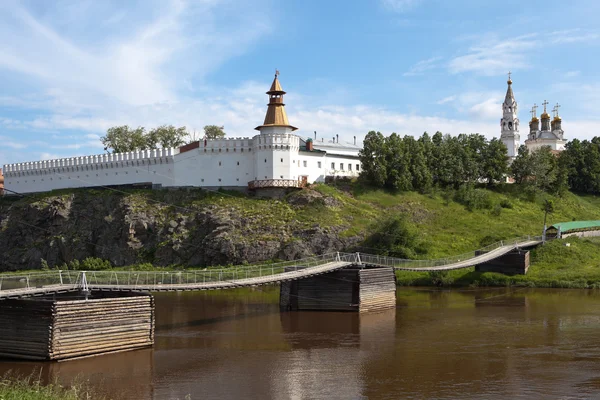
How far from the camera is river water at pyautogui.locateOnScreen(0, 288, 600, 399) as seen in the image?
24531 mm

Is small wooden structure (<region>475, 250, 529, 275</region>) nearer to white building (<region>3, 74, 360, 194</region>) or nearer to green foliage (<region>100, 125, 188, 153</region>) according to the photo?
white building (<region>3, 74, 360, 194</region>)

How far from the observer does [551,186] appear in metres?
84.4

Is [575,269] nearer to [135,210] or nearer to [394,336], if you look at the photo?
[394,336]

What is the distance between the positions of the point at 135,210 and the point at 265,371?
1718 inches

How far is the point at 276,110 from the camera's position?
69188mm

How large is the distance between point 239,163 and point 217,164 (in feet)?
8.03

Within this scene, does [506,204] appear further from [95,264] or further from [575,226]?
[95,264]

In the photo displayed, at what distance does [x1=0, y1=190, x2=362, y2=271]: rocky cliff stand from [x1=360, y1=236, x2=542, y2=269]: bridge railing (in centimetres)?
1086

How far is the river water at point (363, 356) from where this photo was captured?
80.5ft

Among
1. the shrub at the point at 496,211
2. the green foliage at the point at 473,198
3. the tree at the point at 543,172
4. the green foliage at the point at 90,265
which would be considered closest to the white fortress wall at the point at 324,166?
the green foliage at the point at 473,198

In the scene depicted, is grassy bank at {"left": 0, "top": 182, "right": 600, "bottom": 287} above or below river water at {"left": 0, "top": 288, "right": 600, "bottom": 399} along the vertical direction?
above

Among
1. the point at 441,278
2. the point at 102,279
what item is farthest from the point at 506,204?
the point at 102,279

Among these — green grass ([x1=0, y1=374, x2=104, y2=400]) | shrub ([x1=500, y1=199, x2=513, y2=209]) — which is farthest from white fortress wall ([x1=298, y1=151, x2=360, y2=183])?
green grass ([x1=0, y1=374, x2=104, y2=400])

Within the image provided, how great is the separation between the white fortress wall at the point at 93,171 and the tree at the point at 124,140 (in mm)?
11030
